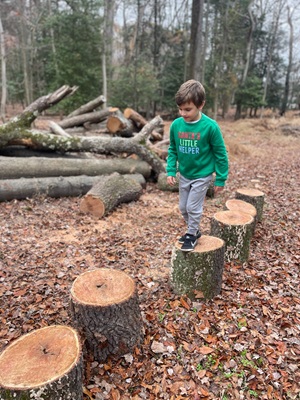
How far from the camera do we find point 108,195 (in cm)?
645

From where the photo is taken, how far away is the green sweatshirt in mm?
3156

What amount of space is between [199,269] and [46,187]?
4.83 metres

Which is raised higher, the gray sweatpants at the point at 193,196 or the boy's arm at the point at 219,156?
the boy's arm at the point at 219,156

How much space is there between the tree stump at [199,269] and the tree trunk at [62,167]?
504 cm

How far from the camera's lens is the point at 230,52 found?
88.4 ft

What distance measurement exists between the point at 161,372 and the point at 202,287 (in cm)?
105

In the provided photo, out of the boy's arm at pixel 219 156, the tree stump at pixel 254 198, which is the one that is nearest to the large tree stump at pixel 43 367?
the boy's arm at pixel 219 156

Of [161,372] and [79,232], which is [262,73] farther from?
[161,372]

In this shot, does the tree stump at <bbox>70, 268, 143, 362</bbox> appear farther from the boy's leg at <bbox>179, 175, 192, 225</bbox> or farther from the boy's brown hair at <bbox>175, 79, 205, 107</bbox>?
the boy's brown hair at <bbox>175, 79, 205, 107</bbox>

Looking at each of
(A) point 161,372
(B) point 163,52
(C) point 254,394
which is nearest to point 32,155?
(A) point 161,372

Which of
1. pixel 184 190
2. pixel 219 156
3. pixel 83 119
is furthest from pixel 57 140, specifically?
pixel 219 156

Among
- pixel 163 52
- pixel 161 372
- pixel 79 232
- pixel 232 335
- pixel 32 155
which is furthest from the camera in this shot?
pixel 163 52

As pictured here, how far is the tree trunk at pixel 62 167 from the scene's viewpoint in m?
7.09

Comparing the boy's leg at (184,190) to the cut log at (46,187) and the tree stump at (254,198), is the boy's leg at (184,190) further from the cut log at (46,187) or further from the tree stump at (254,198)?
the cut log at (46,187)
